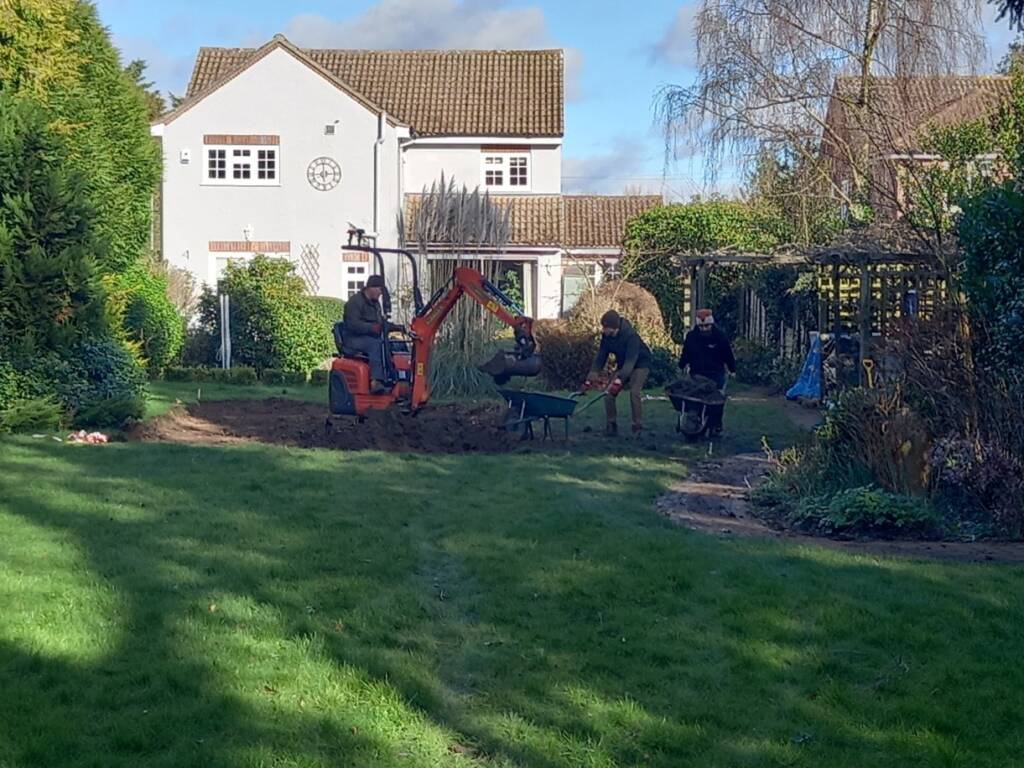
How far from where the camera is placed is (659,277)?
32531mm

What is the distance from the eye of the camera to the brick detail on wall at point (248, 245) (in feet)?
118

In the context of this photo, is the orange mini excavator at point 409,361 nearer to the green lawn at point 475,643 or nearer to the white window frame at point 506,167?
the green lawn at point 475,643

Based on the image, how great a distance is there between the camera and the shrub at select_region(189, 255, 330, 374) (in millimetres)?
26781

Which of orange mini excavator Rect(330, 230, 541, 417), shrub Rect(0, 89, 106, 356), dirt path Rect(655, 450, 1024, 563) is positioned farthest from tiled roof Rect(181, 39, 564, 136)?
dirt path Rect(655, 450, 1024, 563)

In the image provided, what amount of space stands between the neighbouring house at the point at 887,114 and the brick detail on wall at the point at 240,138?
56.9 ft

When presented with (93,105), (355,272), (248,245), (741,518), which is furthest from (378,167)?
(741,518)

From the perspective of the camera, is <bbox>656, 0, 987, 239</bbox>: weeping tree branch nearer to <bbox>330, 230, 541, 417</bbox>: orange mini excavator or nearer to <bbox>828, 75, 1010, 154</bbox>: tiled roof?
<bbox>828, 75, 1010, 154</bbox>: tiled roof

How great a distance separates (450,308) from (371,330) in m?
1.02

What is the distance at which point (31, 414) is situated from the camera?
1641cm

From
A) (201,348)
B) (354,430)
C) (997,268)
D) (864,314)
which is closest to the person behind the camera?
(997,268)

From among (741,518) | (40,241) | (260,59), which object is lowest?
(741,518)

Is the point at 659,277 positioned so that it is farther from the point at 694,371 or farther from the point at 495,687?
the point at 495,687

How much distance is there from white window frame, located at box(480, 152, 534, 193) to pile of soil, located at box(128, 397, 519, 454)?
19.5 metres

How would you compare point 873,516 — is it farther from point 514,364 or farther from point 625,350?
point 625,350
